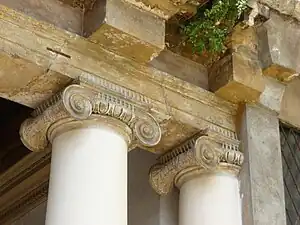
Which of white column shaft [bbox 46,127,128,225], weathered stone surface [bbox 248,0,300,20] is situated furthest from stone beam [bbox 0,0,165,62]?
weathered stone surface [bbox 248,0,300,20]

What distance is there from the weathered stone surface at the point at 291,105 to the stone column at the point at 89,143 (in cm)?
126

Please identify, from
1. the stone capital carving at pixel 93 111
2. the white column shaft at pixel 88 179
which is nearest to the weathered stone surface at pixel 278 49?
the stone capital carving at pixel 93 111

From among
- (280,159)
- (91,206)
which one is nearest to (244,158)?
(280,159)

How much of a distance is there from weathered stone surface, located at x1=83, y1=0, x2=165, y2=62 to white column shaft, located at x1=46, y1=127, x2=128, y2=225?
549 millimetres

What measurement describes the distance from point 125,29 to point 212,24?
28.9 inches

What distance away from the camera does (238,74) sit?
6.25m

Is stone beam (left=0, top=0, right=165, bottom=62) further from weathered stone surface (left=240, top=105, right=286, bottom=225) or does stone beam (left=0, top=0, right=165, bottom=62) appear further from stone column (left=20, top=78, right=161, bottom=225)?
weathered stone surface (left=240, top=105, right=286, bottom=225)

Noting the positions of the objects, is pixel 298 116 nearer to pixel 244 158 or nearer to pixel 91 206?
pixel 244 158

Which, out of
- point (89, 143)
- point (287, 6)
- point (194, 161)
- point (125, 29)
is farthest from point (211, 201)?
point (287, 6)

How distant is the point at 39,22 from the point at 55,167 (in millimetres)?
867

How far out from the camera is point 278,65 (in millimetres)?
6410

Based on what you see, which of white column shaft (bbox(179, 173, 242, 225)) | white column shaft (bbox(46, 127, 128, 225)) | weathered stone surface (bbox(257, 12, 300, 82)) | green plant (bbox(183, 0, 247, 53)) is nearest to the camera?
white column shaft (bbox(46, 127, 128, 225))

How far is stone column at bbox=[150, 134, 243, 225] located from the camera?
19.8ft

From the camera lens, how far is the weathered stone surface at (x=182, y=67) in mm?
6172
